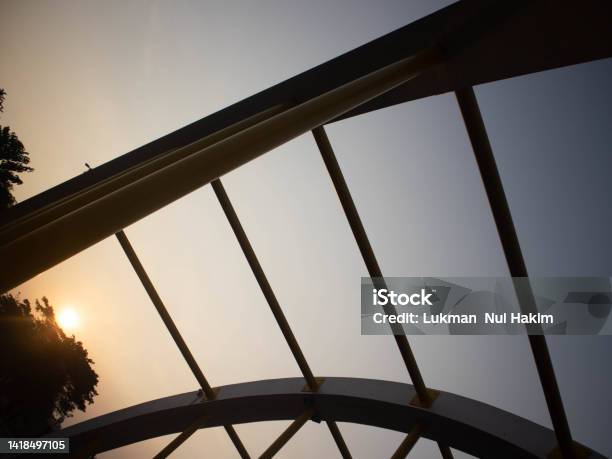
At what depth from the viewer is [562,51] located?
128 inches

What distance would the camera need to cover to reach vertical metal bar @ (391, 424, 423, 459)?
4988 millimetres

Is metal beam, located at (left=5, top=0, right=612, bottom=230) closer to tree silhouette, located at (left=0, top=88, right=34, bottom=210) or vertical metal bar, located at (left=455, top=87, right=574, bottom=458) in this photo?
vertical metal bar, located at (left=455, top=87, right=574, bottom=458)

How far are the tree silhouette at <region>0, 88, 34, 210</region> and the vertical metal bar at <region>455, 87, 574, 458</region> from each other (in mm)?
14028

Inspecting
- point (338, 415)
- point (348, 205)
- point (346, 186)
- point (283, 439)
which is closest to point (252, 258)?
point (348, 205)

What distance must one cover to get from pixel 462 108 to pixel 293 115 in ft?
7.66

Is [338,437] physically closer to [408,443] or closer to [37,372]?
[408,443]

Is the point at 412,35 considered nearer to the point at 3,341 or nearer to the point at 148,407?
the point at 148,407

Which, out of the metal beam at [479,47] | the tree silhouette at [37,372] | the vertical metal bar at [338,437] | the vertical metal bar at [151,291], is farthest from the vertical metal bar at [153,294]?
the tree silhouette at [37,372]

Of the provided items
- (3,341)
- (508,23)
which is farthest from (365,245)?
(3,341)

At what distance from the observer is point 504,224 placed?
12.1 ft

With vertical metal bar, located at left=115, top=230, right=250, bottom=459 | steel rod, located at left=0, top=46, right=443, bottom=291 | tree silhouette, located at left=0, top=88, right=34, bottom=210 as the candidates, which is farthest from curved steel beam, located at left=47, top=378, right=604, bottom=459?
tree silhouette, located at left=0, top=88, right=34, bottom=210

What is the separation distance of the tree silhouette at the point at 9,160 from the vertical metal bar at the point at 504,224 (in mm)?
14028

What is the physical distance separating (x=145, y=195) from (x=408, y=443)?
571cm

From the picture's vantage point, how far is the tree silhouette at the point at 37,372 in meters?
14.5
